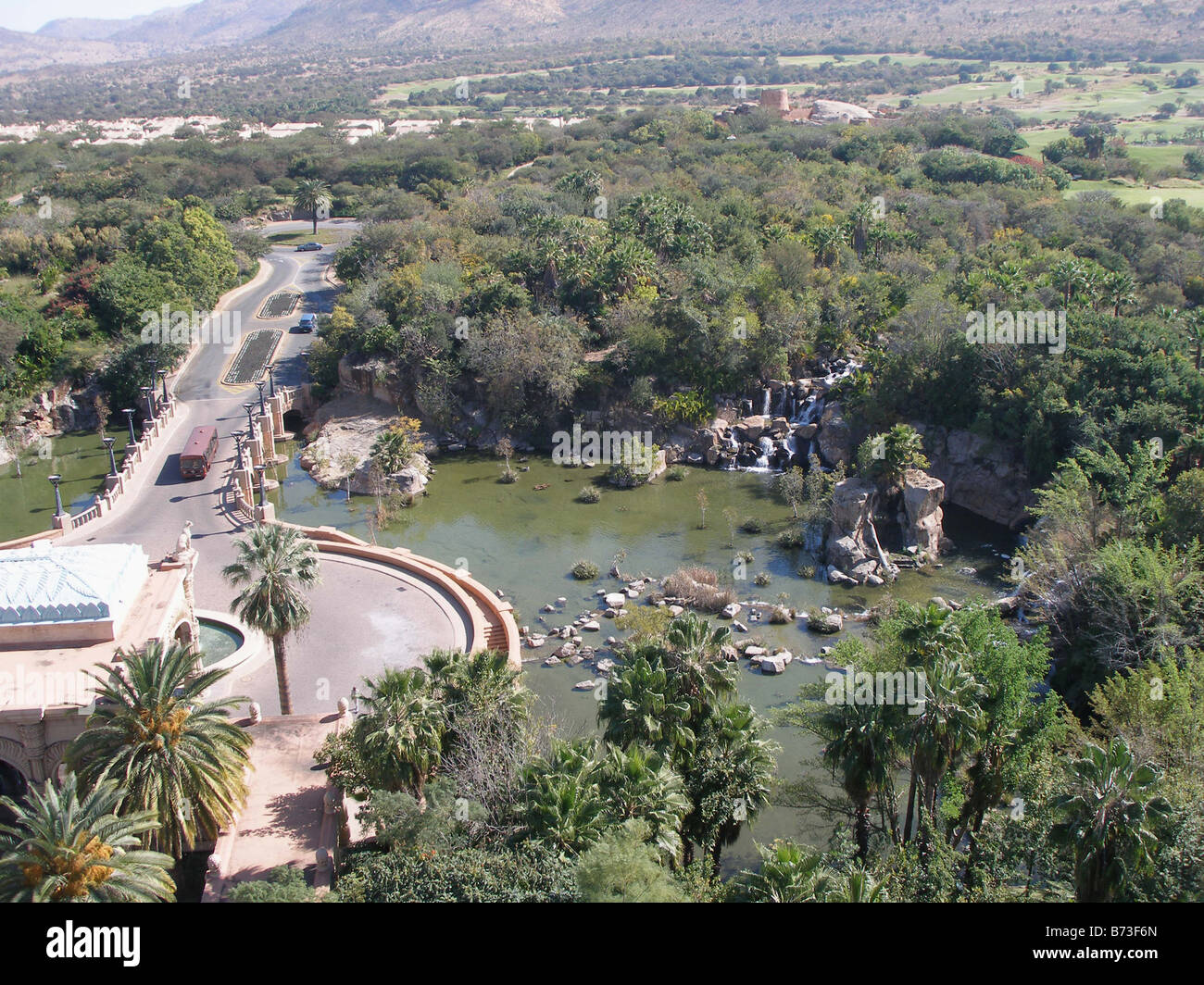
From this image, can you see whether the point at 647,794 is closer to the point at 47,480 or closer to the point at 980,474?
the point at 980,474

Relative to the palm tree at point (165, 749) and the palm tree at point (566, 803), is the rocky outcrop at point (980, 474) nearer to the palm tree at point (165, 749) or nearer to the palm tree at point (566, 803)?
the palm tree at point (566, 803)

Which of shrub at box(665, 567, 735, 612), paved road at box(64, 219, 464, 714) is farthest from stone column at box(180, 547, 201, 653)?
shrub at box(665, 567, 735, 612)

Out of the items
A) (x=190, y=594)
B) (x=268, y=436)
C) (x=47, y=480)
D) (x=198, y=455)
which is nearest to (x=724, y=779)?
(x=190, y=594)

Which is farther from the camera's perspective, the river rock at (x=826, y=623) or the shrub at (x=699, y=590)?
the shrub at (x=699, y=590)

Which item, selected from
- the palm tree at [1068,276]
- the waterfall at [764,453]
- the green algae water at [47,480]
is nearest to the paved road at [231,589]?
the green algae water at [47,480]

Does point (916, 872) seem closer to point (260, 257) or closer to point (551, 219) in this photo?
point (551, 219)
